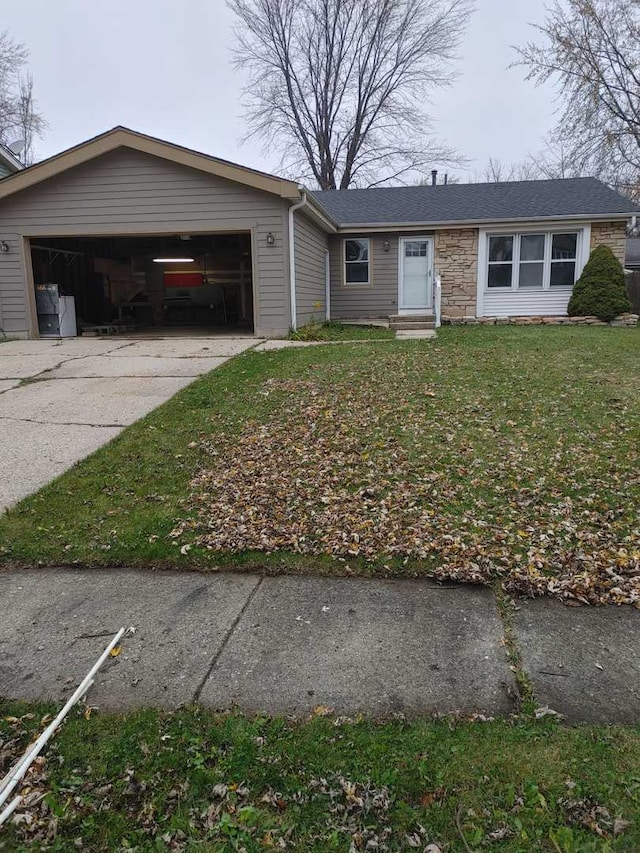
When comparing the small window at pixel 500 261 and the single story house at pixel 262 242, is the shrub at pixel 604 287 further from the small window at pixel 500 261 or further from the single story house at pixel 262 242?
the small window at pixel 500 261

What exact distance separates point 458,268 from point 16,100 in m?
21.1

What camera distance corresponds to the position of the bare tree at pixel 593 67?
1791cm

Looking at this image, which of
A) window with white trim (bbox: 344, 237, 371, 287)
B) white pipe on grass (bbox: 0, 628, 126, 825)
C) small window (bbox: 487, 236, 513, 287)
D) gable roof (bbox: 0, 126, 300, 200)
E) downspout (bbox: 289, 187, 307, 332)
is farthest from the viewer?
window with white trim (bbox: 344, 237, 371, 287)

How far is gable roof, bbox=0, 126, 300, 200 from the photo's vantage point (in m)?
10.3

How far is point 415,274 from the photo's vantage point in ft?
48.1

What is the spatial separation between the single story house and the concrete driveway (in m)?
2.05

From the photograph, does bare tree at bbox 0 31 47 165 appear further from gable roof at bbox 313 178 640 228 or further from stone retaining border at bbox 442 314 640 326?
stone retaining border at bbox 442 314 640 326

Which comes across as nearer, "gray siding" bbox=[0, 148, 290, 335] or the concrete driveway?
the concrete driveway

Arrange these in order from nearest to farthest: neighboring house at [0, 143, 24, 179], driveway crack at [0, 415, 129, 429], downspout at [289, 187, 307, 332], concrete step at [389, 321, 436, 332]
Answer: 1. driveway crack at [0, 415, 129, 429]
2. downspout at [289, 187, 307, 332]
3. concrete step at [389, 321, 436, 332]
4. neighboring house at [0, 143, 24, 179]

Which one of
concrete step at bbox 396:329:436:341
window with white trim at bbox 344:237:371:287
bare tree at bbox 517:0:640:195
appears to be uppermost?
bare tree at bbox 517:0:640:195

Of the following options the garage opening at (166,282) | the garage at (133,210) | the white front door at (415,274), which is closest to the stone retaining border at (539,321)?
the white front door at (415,274)

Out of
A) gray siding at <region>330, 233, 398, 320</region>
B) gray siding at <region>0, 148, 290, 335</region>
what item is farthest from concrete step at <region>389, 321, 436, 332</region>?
gray siding at <region>0, 148, 290, 335</region>

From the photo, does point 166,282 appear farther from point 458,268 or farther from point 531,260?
point 531,260

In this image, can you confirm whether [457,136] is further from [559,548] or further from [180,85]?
[559,548]
